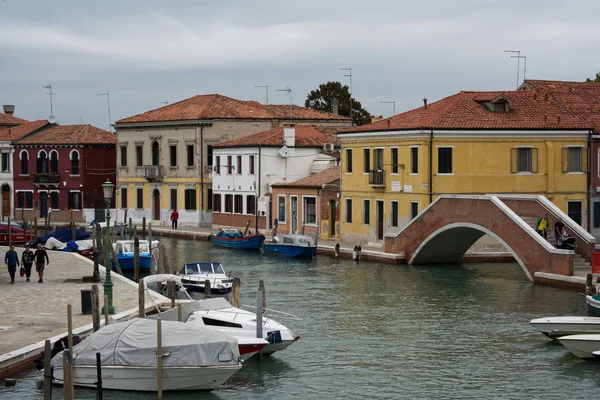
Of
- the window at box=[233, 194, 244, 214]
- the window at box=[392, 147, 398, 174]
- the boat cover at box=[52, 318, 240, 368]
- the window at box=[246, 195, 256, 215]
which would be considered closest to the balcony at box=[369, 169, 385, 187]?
the window at box=[392, 147, 398, 174]

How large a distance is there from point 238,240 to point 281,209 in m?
4.74

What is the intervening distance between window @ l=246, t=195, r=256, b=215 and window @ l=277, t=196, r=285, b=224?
297 centimetres

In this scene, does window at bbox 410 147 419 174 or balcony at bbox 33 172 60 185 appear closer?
window at bbox 410 147 419 174

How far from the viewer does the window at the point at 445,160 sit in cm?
4778

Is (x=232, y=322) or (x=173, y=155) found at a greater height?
(x=173, y=155)

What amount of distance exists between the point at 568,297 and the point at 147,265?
1629 cm

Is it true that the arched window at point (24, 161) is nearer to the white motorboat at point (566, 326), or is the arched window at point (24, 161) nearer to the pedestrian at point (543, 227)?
the pedestrian at point (543, 227)

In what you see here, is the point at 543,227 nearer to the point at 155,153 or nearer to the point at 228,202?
the point at 228,202

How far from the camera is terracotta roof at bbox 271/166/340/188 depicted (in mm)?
55531

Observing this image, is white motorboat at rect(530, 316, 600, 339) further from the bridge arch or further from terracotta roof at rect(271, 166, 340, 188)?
terracotta roof at rect(271, 166, 340, 188)

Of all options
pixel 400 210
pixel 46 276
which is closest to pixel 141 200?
pixel 400 210

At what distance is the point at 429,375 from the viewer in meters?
24.4

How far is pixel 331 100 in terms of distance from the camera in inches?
3612

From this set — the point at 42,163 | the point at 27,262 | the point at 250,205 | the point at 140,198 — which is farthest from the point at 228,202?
the point at 27,262
